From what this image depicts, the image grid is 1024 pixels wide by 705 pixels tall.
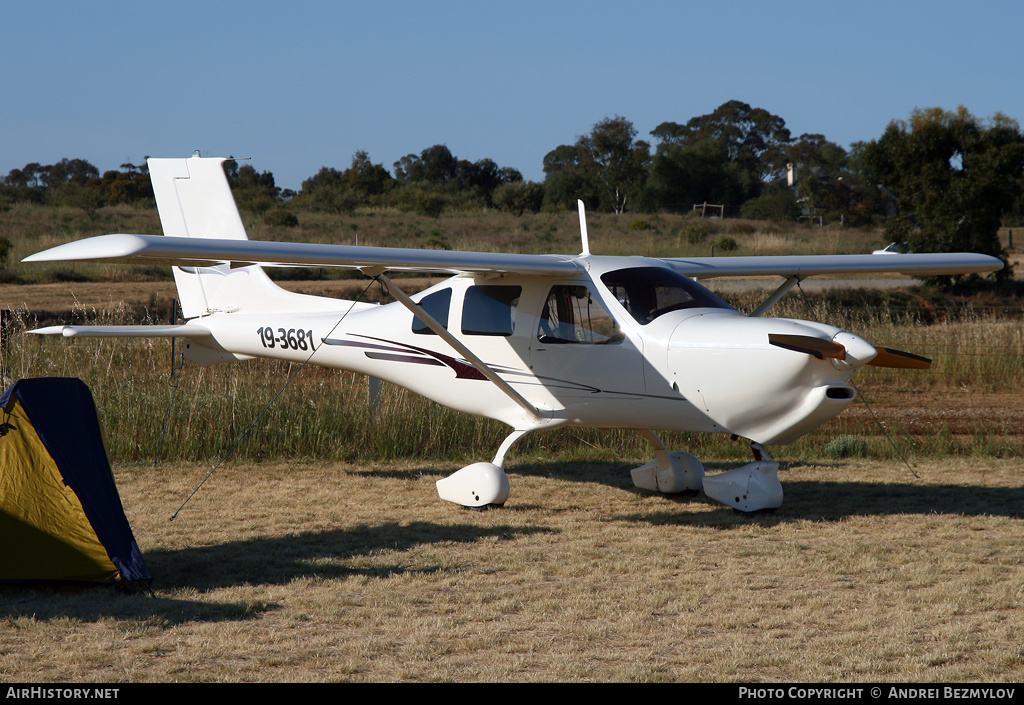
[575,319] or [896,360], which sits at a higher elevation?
[575,319]

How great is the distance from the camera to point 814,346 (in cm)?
649

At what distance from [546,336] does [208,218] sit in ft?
13.9

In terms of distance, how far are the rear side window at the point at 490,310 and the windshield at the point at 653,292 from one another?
885 mm

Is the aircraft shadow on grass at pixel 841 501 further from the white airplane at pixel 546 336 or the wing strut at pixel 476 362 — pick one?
the wing strut at pixel 476 362

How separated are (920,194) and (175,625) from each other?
25493 mm

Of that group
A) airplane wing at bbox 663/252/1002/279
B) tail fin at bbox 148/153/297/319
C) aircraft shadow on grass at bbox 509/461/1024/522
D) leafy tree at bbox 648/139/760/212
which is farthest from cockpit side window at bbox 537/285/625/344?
leafy tree at bbox 648/139/760/212

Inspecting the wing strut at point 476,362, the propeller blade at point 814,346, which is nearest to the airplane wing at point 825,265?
the wing strut at point 476,362

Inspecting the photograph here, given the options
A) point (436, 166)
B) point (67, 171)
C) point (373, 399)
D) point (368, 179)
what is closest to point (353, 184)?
point (368, 179)

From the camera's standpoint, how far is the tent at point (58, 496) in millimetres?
5414

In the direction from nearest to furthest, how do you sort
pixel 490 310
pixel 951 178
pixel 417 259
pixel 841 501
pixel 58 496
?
1. pixel 58 496
2. pixel 417 259
3. pixel 490 310
4. pixel 841 501
5. pixel 951 178

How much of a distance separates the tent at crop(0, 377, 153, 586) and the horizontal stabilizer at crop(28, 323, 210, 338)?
86.1 inches

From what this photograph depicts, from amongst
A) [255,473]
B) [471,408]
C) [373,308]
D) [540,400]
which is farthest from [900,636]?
[255,473]

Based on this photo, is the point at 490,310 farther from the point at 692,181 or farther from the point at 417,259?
the point at 692,181

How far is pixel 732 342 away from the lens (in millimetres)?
6930
